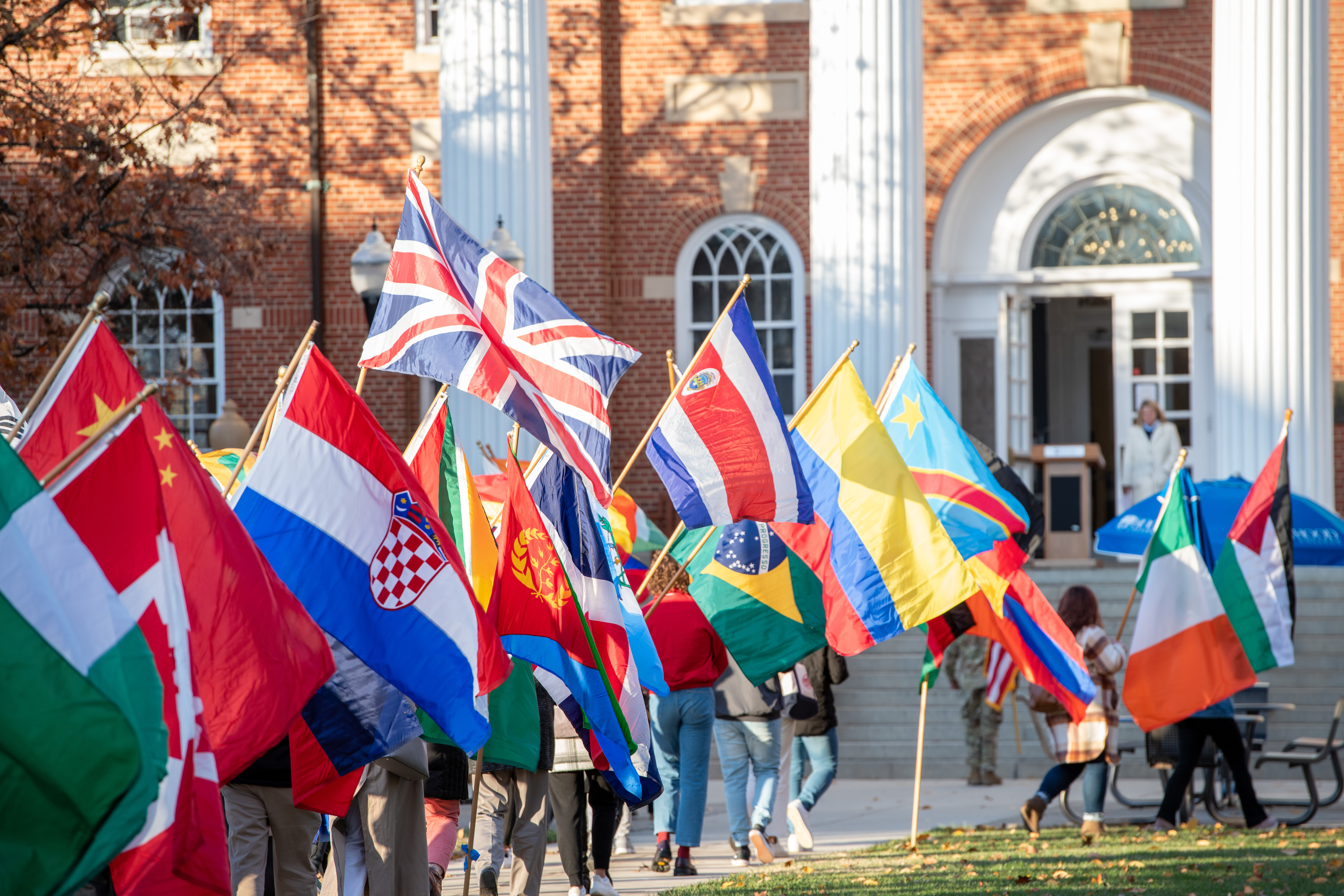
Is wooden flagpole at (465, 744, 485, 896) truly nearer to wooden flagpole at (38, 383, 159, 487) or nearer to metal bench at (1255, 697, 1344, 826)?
wooden flagpole at (38, 383, 159, 487)

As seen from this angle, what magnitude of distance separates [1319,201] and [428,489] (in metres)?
12.4

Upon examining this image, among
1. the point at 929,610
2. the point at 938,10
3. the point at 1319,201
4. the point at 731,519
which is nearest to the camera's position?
the point at 731,519

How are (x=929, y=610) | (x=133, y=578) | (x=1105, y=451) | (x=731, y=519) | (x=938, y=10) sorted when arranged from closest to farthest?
(x=133, y=578) → (x=731, y=519) → (x=929, y=610) → (x=938, y=10) → (x=1105, y=451)

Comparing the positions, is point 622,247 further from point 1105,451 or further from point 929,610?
point 929,610

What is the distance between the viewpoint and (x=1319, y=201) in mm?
16797

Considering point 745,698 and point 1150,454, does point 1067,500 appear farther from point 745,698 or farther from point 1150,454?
point 745,698

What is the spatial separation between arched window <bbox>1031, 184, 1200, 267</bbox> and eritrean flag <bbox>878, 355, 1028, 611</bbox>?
10.5 meters

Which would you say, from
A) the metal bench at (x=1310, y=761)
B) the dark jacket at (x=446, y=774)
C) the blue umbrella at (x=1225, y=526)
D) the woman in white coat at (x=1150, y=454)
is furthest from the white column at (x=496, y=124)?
the dark jacket at (x=446, y=774)

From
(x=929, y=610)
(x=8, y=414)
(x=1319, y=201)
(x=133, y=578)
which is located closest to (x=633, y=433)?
(x=1319, y=201)

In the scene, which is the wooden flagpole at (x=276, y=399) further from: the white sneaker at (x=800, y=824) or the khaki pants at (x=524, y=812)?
the white sneaker at (x=800, y=824)

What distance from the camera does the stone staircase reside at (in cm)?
1463

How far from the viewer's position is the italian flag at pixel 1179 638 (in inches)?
424

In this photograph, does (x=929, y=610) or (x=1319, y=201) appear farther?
(x=1319, y=201)

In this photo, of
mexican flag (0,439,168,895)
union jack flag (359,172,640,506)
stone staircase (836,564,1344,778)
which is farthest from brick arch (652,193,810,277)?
mexican flag (0,439,168,895)
